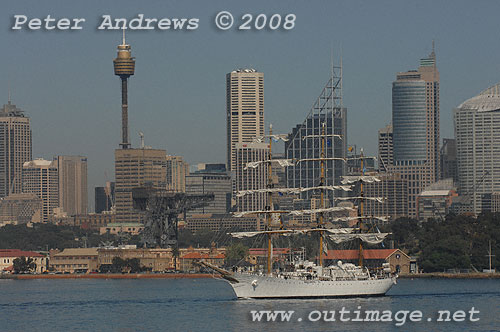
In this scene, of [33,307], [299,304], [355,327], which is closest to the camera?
[355,327]

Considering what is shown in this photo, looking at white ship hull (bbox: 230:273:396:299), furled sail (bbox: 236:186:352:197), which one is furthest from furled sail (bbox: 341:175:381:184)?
white ship hull (bbox: 230:273:396:299)

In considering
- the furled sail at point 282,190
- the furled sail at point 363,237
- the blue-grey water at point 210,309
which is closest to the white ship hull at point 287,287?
the blue-grey water at point 210,309

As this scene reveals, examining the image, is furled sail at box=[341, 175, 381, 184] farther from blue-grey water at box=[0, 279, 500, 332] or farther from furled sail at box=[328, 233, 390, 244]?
blue-grey water at box=[0, 279, 500, 332]

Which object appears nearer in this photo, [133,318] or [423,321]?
[423,321]

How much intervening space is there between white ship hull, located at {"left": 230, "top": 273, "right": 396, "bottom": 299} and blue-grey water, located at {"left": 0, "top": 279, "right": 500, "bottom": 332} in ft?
4.15

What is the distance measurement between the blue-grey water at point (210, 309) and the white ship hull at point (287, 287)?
1.27 meters

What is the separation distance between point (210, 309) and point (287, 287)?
8.57 m

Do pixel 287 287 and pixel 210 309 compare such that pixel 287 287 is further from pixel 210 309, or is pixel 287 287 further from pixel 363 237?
pixel 363 237

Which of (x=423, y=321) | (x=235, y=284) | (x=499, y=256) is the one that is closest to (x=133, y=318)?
(x=235, y=284)

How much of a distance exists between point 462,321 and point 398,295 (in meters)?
31.8

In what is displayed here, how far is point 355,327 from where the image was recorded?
308 feet

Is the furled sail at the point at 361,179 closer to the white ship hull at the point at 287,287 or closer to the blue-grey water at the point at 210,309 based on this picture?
the blue-grey water at the point at 210,309

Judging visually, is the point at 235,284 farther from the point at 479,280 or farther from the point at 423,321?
the point at 479,280

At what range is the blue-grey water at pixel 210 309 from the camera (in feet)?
313
